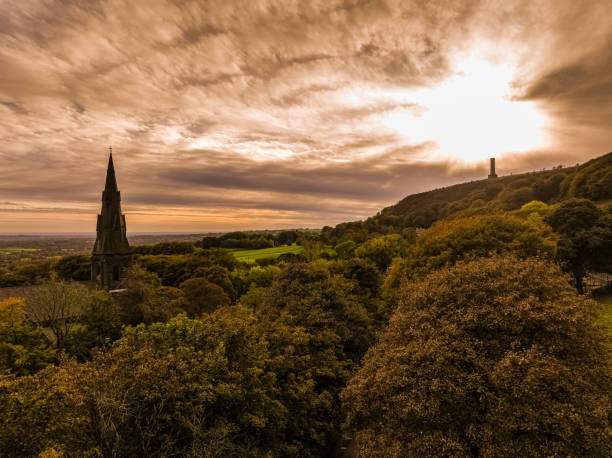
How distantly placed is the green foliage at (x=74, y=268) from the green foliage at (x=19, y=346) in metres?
38.3

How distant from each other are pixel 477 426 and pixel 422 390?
1.94 meters

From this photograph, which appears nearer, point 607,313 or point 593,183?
point 607,313

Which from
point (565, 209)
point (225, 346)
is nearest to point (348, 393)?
point (225, 346)

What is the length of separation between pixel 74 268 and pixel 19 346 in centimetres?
4652

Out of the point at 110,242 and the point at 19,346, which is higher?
the point at 110,242

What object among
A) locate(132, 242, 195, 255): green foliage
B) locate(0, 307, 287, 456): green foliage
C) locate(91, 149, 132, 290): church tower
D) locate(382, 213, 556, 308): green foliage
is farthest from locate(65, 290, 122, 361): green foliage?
locate(132, 242, 195, 255): green foliage

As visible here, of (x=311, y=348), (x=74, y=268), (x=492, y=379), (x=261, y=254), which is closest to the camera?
(x=492, y=379)

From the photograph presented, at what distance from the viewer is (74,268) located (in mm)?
60062

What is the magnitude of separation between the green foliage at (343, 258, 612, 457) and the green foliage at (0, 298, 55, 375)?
22393 millimetres

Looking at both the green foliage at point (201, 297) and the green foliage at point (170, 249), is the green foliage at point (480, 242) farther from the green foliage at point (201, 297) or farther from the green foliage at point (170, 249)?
the green foliage at point (170, 249)

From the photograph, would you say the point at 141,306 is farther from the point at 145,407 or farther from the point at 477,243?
the point at 477,243

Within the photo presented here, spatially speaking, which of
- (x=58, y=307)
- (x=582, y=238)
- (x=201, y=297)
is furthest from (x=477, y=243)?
(x=58, y=307)

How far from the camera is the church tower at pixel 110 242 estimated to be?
3975cm

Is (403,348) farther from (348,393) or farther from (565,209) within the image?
(565,209)
